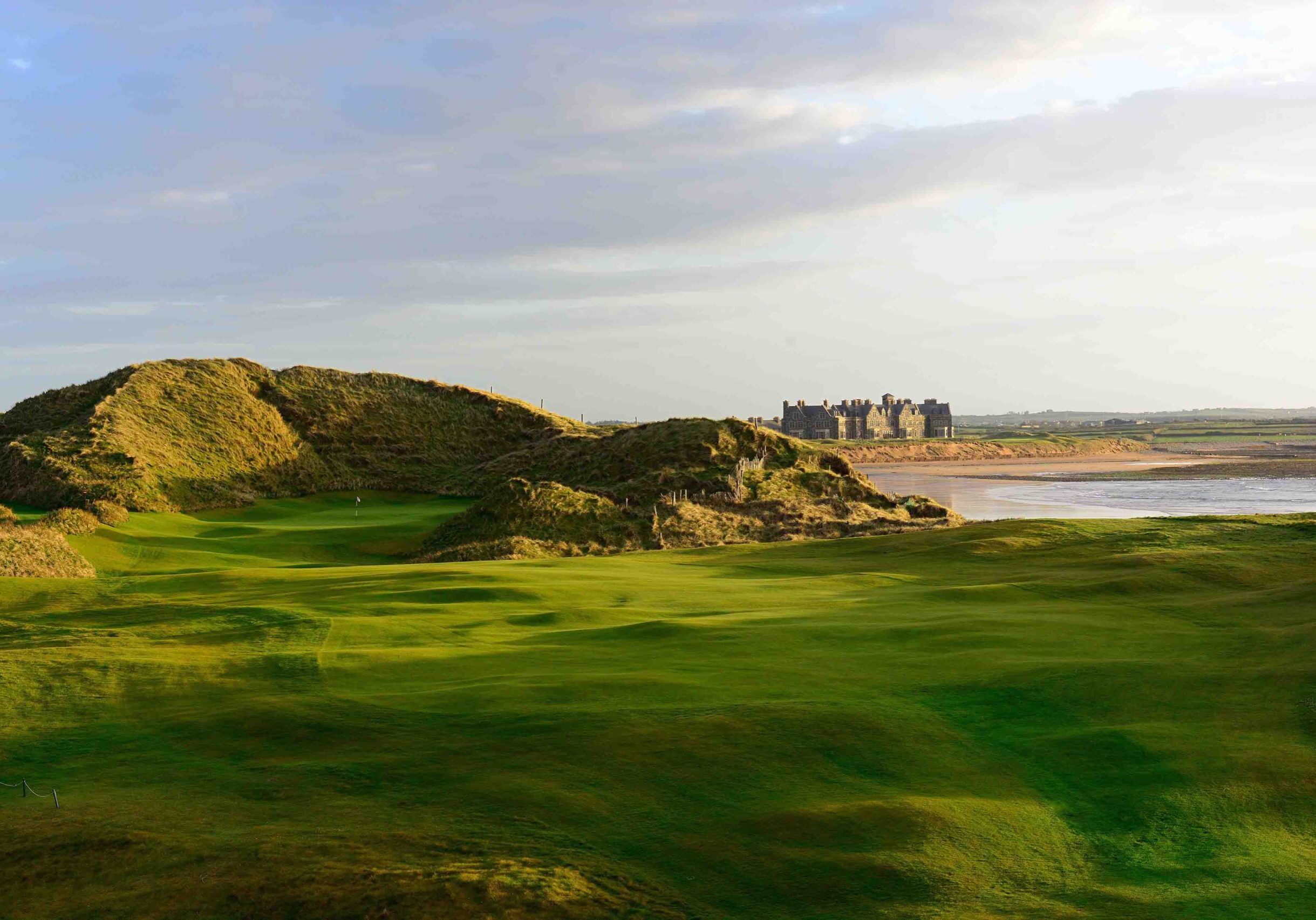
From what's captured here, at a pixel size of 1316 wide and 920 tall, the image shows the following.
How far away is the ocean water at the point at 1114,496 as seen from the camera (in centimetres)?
5272

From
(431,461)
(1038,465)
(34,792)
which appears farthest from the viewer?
(1038,465)

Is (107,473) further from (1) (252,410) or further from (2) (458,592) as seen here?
(2) (458,592)

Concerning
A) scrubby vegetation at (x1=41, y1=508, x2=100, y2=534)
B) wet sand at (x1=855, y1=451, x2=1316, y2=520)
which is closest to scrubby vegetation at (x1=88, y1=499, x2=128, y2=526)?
scrubby vegetation at (x1=41, y1=508, x2=100, y2=534)

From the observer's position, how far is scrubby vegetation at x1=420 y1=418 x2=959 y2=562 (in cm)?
3981

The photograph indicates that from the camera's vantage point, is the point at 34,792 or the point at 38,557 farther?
the point at 38,557

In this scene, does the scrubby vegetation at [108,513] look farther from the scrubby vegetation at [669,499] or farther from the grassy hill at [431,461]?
the scrubby vegetation at [669,499]

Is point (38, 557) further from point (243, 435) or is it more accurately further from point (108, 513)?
point (243, 435)

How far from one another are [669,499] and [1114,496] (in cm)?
3289

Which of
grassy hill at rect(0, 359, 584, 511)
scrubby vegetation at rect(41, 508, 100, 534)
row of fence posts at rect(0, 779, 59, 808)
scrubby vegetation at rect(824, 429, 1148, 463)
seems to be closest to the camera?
row of fence posts at rect(0, 779, 59, 808)

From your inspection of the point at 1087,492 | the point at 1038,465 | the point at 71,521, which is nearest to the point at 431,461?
the point at 71,521

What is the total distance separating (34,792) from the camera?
32.7 ft

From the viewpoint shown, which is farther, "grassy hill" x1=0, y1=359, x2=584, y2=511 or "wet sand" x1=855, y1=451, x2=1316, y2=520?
"wet sand" x1=855, y1=451, x2=1316, y2=520

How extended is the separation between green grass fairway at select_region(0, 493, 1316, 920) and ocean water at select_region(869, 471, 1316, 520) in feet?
108

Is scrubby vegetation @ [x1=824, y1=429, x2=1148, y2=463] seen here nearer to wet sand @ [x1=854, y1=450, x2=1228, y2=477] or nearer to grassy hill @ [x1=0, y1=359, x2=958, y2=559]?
wet sand @ [x1=854, y1=450, x2=1228, y2=477]
